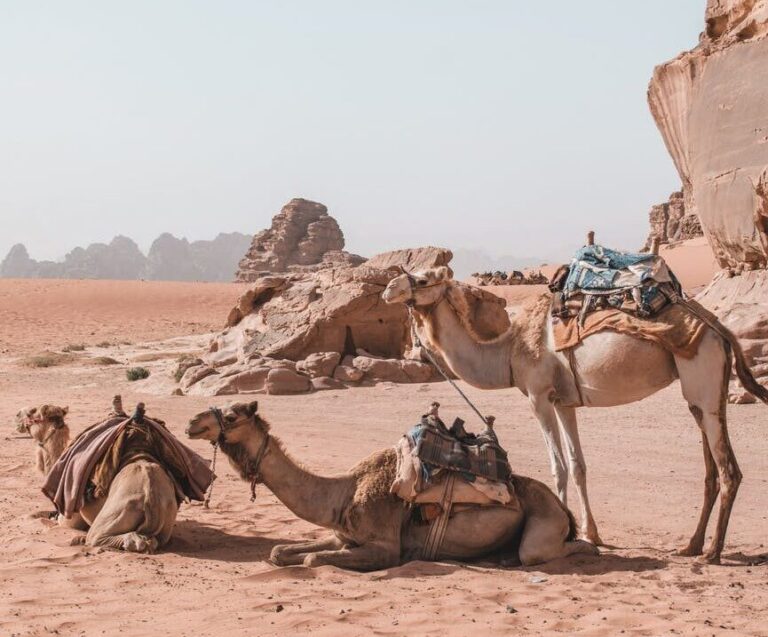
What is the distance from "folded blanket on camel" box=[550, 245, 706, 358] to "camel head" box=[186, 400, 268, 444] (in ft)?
7.68

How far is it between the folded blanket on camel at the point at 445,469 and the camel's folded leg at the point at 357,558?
38 centimetres

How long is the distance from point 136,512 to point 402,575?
1.95 m

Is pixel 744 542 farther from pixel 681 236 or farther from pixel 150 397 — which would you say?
pixel 681 236

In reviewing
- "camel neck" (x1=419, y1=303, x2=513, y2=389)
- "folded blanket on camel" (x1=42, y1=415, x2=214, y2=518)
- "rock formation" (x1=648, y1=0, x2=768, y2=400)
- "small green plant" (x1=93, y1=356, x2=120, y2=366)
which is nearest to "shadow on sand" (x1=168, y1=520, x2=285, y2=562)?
"folded blanket on camel" (x1=42, y1=415, x2=214, y2=518)

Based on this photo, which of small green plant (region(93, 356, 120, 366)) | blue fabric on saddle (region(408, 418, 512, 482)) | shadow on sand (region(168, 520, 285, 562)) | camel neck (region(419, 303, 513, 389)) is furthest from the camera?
small green plant (region(93, 356, 120, 366))

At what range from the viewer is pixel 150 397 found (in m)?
17.2

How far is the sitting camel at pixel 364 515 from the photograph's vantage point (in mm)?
6129

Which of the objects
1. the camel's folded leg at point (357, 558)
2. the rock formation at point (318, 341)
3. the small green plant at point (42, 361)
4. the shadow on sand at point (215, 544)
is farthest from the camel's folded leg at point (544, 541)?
the small green plant at point (42, 361)

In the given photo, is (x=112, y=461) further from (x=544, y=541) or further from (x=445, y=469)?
(x=544, y=541)

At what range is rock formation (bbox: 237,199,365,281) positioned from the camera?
9125 centimetres

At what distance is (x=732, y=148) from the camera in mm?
15695

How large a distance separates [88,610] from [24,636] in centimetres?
52

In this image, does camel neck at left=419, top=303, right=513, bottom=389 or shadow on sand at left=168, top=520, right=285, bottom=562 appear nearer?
shadow on sand at left=168, top=520, right=285, bottom=562

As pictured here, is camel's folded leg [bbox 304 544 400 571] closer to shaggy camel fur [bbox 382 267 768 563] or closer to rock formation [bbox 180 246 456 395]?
shaggy camel fur [bbox 382 267 768 563]
